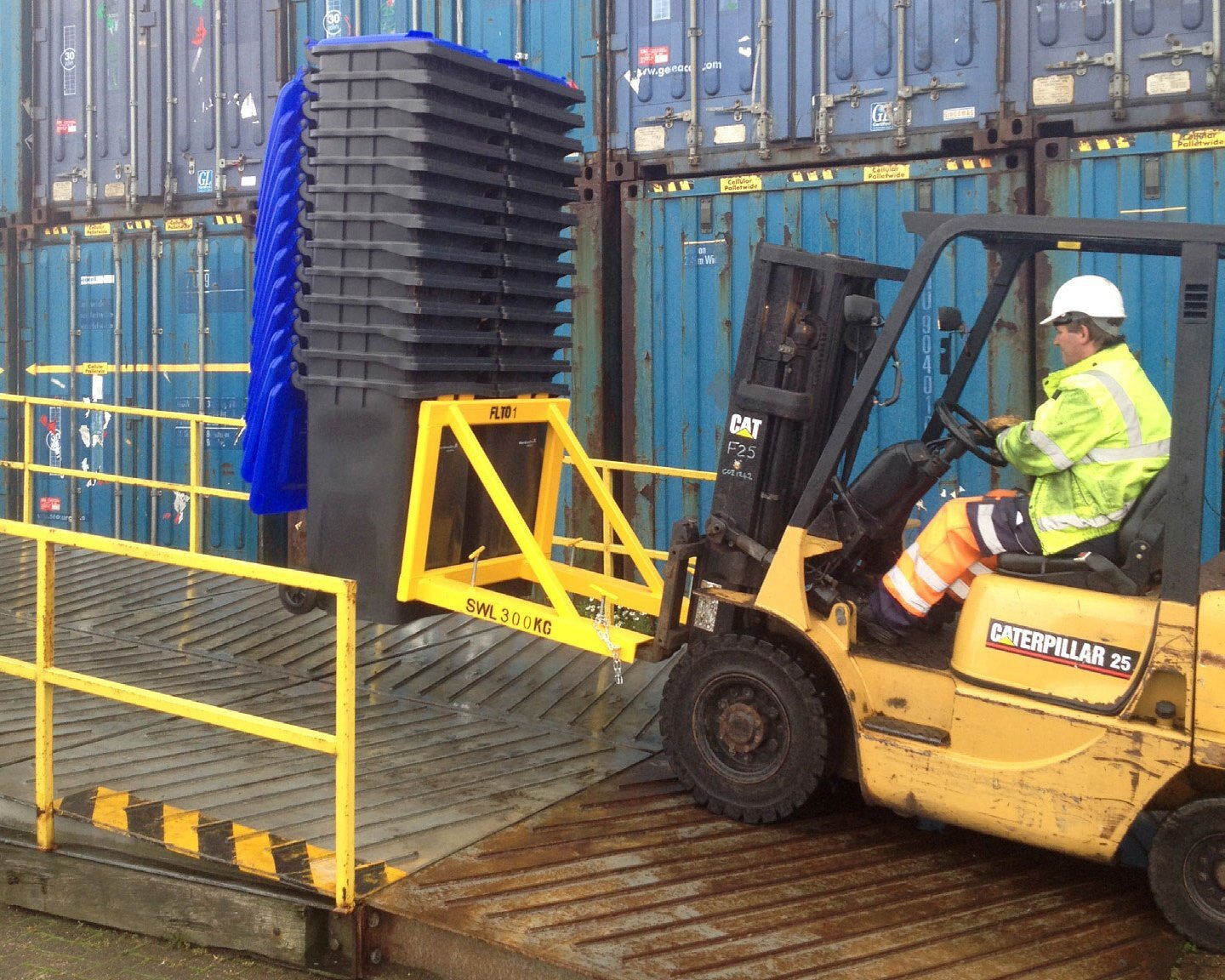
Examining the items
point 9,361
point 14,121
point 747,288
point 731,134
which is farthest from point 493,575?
point 14,121

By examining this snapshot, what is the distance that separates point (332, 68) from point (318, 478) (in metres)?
1.60

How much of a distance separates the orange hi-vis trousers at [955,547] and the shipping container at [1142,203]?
3127 mm

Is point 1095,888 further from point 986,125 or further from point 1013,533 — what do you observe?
point 986,125

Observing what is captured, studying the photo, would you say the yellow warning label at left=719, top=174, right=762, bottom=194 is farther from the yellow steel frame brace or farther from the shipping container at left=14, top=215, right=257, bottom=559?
the shipping container at left=14, top=215, right=257, bottom=559

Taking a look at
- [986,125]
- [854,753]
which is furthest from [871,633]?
[986,125]

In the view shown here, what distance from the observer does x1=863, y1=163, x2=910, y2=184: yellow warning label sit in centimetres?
778

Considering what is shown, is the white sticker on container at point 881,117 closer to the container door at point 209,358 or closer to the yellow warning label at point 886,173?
the yellow warning label at point 886,173

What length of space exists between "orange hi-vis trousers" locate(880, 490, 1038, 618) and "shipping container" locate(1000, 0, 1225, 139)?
371 centimetres

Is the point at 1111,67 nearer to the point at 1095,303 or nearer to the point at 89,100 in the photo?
the point at 1095,303

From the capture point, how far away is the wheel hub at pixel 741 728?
179 inches

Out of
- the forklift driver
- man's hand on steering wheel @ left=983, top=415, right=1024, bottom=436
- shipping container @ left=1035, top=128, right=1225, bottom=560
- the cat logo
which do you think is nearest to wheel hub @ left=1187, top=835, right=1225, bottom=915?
the forklift driver

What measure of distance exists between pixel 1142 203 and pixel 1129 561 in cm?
392

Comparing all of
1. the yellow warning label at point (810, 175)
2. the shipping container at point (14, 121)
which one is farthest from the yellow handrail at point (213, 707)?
the shipping container at point (14, 121)

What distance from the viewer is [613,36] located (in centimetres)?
864
